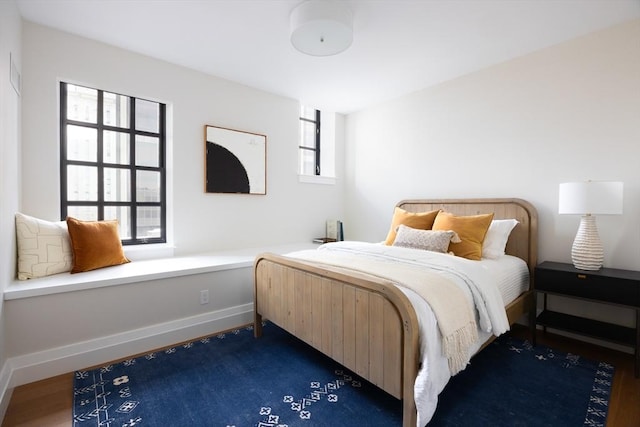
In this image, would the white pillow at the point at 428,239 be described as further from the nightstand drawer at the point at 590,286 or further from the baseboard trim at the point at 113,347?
the baseboard trim at the point at 113,347

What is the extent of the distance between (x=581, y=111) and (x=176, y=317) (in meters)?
3.72

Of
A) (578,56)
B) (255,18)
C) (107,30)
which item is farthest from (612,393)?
(107,30)

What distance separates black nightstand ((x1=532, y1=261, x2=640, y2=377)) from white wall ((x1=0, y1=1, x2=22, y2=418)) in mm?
3531

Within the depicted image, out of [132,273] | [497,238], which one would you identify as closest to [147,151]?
[132,273]

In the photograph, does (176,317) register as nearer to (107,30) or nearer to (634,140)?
(107,30)

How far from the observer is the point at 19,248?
2.05 m

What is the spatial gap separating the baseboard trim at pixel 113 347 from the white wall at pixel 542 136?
2.41 meters

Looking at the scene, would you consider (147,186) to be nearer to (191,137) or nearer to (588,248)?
(191,137)

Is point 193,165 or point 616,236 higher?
point 193,165

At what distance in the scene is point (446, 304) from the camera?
1565mm

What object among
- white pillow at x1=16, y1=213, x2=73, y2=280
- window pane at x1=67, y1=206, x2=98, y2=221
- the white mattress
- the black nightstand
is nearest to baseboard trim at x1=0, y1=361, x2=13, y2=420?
white pillow at x1=16, y1=213, x2=73, y2=280

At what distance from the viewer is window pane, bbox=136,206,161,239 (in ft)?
9.59

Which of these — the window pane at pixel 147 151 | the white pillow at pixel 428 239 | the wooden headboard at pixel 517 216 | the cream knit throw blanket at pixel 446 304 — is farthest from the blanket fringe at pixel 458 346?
the window pane at pixel 147 151

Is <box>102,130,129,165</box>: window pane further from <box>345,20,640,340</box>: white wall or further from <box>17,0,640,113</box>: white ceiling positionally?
<box>345,20,640,340</box>: white wall
